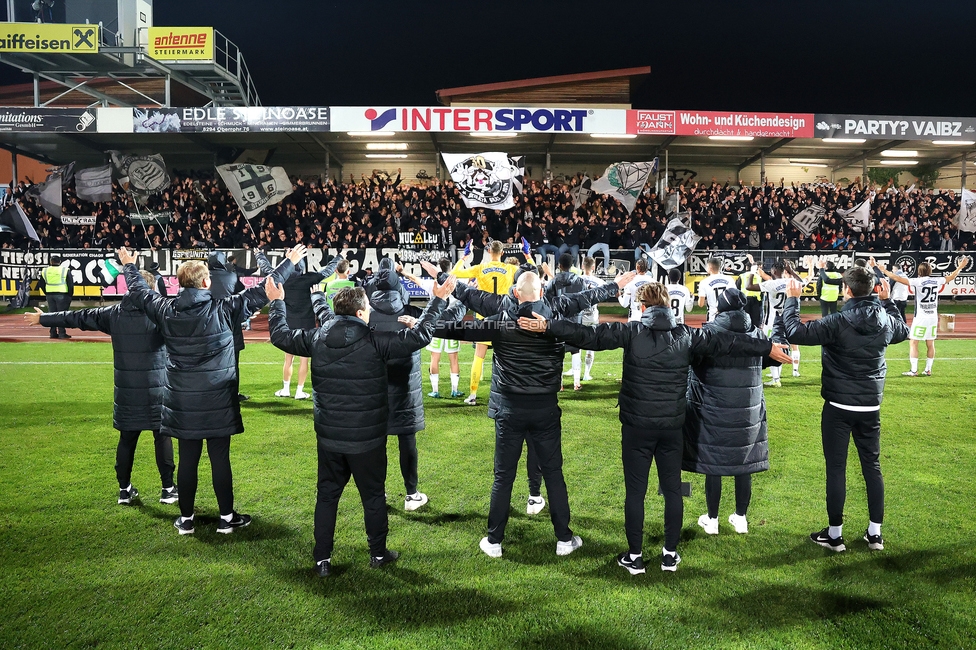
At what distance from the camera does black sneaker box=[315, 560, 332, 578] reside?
461cm

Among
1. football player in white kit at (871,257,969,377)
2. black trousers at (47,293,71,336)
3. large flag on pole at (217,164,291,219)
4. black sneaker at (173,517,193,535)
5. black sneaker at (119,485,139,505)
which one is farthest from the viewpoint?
large flag on pole at (217,164,291,219)

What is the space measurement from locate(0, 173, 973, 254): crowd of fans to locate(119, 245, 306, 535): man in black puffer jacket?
18.0 metres

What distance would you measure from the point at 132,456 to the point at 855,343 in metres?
6.45

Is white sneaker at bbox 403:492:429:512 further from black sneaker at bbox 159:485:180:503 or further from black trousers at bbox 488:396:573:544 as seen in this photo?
black sneaker at bbox 159:485:180:503

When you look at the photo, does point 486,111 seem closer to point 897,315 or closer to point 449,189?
point 449,189

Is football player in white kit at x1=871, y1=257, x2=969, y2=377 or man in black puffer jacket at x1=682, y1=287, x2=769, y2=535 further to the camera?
football player in white kit at x1=871, y1=257, x2=969, y2=377

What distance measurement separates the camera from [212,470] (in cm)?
528

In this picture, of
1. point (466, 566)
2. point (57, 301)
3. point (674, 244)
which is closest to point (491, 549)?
point (466, 566)

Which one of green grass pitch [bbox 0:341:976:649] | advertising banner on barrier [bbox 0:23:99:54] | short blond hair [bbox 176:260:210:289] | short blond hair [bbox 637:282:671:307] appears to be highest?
advertising banner on barrier [bbox 0:23:99:54]

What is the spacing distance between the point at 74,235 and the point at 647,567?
26.4 meters

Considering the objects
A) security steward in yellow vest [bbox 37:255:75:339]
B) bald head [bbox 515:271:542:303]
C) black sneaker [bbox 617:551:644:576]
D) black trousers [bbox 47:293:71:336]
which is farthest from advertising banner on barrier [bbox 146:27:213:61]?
black sneaker [bbox 617:551:644:576]

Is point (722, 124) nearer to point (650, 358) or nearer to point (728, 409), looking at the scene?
point (728, 409)

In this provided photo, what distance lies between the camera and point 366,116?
22.4m

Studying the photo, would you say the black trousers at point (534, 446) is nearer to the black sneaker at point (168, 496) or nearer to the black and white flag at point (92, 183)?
the black sneaker at point (168, 496)
